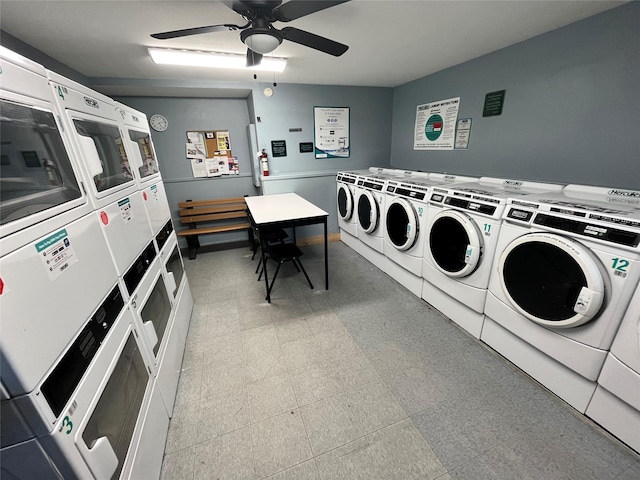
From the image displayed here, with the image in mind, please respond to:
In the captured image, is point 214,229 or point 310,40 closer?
point 310,40

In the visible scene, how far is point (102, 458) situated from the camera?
0.83 m

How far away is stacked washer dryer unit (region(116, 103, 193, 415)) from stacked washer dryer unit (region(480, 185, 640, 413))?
7.04ft

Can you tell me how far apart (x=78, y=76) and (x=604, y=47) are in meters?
4.37

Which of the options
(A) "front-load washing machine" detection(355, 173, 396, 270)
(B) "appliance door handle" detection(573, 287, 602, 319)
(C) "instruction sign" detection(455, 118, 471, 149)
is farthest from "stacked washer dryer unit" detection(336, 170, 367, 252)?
(B) "appliance door handle" detection(573, 287, 602, 319)

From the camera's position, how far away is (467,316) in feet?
6.61

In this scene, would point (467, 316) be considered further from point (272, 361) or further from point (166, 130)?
point (166, 130)

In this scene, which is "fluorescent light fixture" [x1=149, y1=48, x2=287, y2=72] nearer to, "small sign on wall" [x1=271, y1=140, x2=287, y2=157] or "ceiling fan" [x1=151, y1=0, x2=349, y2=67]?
"ceiling fan" [x1=151, y1=0, x2=349, y2=67]

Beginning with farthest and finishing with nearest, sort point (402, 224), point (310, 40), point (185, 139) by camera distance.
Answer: point (185, 139)
point (402, 224)
point (310, 40)

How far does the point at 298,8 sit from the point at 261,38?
10.3 inches

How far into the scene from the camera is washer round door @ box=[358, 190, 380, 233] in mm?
2896

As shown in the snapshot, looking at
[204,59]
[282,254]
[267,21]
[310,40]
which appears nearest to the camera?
[267,21]

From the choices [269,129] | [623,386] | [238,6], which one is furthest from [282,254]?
[623,386]

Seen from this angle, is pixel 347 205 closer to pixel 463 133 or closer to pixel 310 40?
pixel 463 133

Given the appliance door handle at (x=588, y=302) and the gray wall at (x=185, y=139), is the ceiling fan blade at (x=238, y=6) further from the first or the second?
the gray wall at (x=185, y=139)
